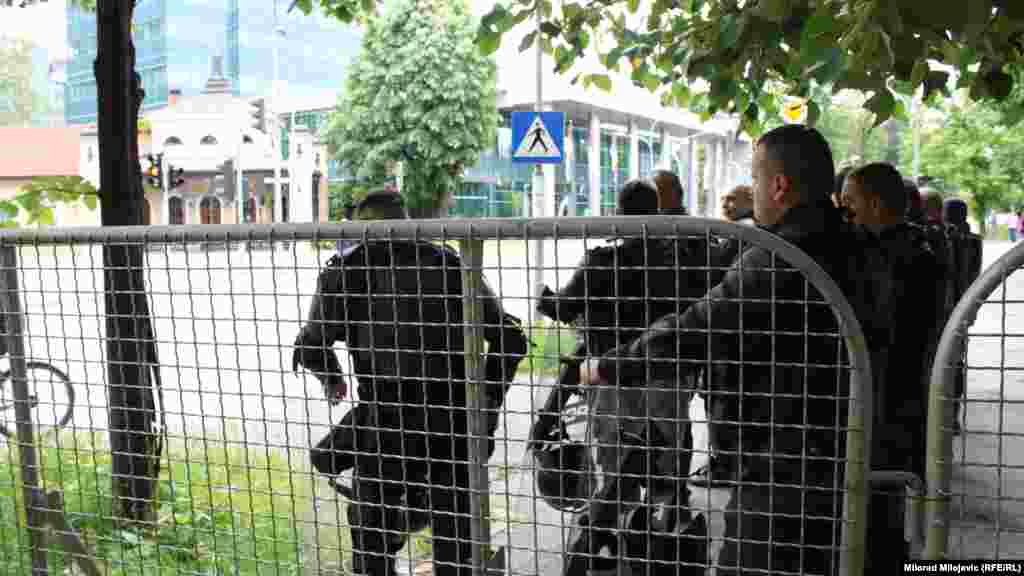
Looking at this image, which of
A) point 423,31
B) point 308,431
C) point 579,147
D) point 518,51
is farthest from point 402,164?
point 308,431

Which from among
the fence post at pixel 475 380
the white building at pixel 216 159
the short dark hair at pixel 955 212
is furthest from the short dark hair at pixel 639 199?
the white building at pixel 216 159

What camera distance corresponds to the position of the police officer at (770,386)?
213cm

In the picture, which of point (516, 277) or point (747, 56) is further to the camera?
point (747, 56)

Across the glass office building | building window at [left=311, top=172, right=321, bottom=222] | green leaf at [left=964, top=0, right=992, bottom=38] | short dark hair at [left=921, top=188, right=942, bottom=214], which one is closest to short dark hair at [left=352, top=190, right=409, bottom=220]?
green leaf at [left=964, top=0, right=992, bottom=38]

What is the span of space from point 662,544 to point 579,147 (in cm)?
5428

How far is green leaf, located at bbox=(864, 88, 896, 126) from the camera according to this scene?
12.3 ft

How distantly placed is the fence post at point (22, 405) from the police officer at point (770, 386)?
6.58ft

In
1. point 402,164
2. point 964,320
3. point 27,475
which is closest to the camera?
point 964,320

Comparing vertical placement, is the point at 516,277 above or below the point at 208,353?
above

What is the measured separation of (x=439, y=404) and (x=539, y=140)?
34.5 feet

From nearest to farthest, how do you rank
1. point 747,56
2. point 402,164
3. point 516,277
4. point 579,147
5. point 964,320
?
point 964,320, point 516,277, point 747,56, point 402,164, point 579,147

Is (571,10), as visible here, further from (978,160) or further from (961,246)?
(978,160)

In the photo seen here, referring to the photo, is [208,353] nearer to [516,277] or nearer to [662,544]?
[516,277]

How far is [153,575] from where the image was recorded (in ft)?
11.5
